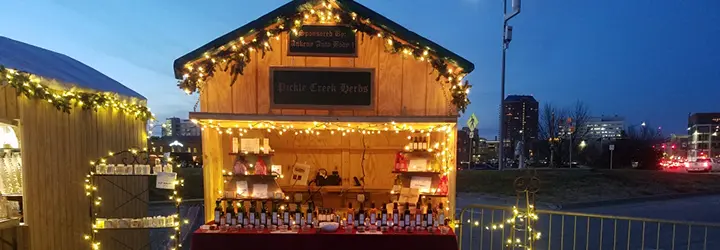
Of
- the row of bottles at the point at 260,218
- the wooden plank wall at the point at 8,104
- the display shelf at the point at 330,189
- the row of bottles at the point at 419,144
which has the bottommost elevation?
the row of bottles at the point at 260,218

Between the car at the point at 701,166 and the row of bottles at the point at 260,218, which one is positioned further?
the car at the point at 701,166

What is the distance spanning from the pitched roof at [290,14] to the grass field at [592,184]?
10031 millimetres

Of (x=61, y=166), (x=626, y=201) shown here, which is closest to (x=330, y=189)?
(x=61, y=166)

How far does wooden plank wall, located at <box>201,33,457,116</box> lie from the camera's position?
437 cm

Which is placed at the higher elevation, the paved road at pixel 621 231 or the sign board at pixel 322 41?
the sign board at pixel 322 41

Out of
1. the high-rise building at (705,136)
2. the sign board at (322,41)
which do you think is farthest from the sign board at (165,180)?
the high-rise building at (705,136)

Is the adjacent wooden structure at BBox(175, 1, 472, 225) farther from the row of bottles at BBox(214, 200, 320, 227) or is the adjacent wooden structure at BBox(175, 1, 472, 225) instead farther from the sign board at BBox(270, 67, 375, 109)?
the row of bottles at BBox(214, 200, 320, 227)

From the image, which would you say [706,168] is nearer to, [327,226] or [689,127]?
[327,226]

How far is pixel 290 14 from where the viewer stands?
13.6 feet

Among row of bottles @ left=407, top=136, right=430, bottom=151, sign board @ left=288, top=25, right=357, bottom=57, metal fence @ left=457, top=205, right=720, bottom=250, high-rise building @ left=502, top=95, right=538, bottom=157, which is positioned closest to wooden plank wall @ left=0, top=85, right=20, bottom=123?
sign board @ left=288, top=25, right=357, bottom=57

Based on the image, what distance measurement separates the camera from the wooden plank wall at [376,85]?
14.3ft

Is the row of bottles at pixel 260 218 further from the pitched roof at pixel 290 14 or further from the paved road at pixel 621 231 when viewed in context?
the paved road at pixel 621 231

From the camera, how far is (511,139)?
27.8 metres

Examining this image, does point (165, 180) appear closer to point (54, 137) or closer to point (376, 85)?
point (54, 137)
